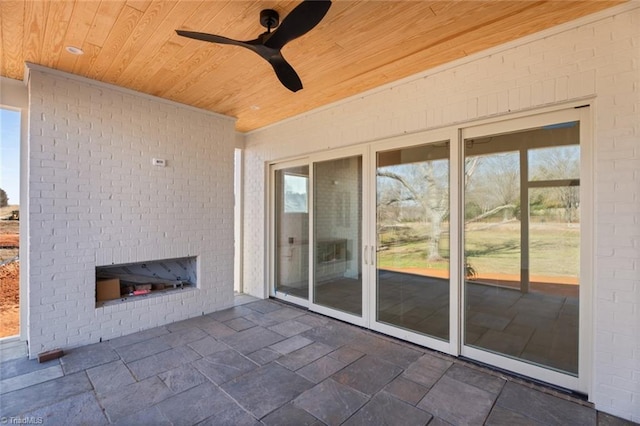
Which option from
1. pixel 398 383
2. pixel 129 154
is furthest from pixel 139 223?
pixel 398 383

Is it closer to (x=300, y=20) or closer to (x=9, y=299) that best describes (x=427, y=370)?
(x=300, y=20)

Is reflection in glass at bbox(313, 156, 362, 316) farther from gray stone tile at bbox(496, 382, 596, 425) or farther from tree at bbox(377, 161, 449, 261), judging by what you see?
gray stone tile at bbox(496, 382, 596, 425)

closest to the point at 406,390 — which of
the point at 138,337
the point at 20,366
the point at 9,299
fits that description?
the point at 138,337

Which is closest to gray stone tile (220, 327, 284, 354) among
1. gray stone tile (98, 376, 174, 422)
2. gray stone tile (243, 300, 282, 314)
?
gray stone tile (243, 300, 282, 314)

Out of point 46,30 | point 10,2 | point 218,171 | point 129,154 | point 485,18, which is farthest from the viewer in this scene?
point 218,171

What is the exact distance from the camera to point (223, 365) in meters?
2.81

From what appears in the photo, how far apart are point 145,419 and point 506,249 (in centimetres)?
324

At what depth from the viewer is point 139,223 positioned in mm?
3695

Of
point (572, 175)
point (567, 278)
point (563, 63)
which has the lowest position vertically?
point (567, 278)

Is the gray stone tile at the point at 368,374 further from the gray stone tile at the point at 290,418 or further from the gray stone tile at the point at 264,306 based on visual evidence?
the gray stone tile at the point at 264,306

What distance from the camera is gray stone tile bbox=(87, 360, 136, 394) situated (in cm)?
247

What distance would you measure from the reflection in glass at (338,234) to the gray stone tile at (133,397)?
226 cm

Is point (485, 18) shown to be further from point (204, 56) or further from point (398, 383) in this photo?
point (398, 383)

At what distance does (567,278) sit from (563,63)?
5.68 ft
